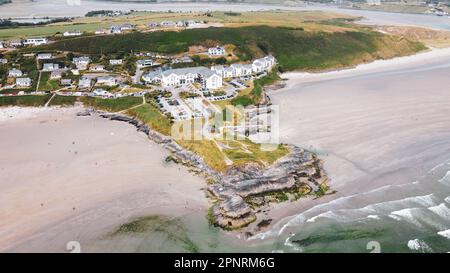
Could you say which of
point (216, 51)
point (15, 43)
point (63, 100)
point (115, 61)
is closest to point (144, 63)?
point (115, 61)

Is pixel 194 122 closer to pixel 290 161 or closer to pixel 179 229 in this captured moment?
pixel 290 161

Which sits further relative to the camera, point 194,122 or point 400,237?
point 194,122

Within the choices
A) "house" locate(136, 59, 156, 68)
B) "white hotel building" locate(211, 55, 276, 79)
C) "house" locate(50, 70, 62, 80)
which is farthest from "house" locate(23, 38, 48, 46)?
"white hotel building" locate(211, 55, 276, 79)

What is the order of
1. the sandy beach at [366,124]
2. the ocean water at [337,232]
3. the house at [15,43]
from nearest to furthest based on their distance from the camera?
the ocean water at [337,232], the sandy beach at [366,124], the house at [15,43]

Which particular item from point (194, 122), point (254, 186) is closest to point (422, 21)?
point (194, 122)

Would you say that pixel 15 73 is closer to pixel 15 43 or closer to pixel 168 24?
pixel 15 43

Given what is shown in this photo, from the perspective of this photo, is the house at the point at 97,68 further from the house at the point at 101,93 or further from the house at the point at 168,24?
the house at the point at 168,24

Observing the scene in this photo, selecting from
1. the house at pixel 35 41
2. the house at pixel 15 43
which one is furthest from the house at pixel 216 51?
the house at pixel 15 43
